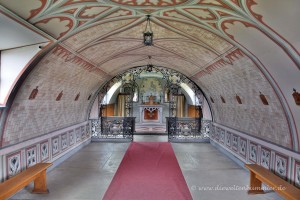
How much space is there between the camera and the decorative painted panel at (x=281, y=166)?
4.98 m

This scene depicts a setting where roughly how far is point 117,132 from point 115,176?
5735mm

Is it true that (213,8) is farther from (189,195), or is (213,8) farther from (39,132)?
(39,132)

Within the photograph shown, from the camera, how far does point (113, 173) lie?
21.6 feet

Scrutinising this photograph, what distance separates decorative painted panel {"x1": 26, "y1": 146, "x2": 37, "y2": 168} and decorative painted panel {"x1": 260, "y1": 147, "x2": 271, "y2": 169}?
5928 millimetres

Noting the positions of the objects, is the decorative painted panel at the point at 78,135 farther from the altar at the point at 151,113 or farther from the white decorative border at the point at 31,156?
the altar at the point at 151,113

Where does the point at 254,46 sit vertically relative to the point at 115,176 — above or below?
above

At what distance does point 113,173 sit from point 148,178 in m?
1.06

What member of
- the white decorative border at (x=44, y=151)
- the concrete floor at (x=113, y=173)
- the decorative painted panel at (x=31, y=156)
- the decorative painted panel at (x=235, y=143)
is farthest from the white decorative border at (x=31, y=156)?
the decorative painted panel at (x=235, y=143)

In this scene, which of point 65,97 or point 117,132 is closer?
point 65,97

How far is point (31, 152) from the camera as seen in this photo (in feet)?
19.0

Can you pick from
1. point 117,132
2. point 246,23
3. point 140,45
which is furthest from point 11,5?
point 117,132

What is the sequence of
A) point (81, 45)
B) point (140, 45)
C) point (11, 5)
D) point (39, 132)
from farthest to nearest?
point (140, 45) → point (39, 132) → point (81, 45) → point (11, 5)

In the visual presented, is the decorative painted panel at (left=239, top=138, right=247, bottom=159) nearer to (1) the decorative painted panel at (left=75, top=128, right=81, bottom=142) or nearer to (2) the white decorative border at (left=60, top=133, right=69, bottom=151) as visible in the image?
(2) the white decorative border at (left=60, top=133, right=69, bottom=151)

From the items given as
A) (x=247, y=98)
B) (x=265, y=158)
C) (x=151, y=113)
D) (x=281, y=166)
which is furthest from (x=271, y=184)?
(x=151, y=113)
